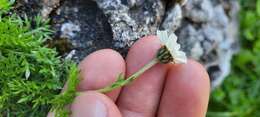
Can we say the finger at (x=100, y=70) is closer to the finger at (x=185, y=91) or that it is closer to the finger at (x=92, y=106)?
the finger at (x=92, y=106)

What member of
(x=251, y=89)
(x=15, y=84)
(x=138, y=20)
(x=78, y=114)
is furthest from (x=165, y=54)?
(x=251, y=89)

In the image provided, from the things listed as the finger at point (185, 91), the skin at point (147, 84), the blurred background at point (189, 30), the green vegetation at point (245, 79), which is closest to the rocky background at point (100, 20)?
the blurred background at point (189, 30)

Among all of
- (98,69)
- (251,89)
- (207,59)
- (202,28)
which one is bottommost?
(251,89)

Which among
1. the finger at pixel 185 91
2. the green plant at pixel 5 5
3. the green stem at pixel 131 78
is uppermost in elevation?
the green plant at pixel 5 5

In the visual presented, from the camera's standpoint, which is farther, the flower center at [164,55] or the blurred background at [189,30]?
the blurred background at [189,30]

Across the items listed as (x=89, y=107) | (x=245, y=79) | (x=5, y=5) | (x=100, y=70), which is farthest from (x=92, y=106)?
(x=245, y=79)

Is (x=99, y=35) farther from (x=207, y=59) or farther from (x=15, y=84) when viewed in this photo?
(x=207, y=59)

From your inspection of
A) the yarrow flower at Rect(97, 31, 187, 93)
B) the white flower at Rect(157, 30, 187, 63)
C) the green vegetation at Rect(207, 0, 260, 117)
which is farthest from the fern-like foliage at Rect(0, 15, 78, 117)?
the green vegetation at Rect(207, 0, 260, 117)
